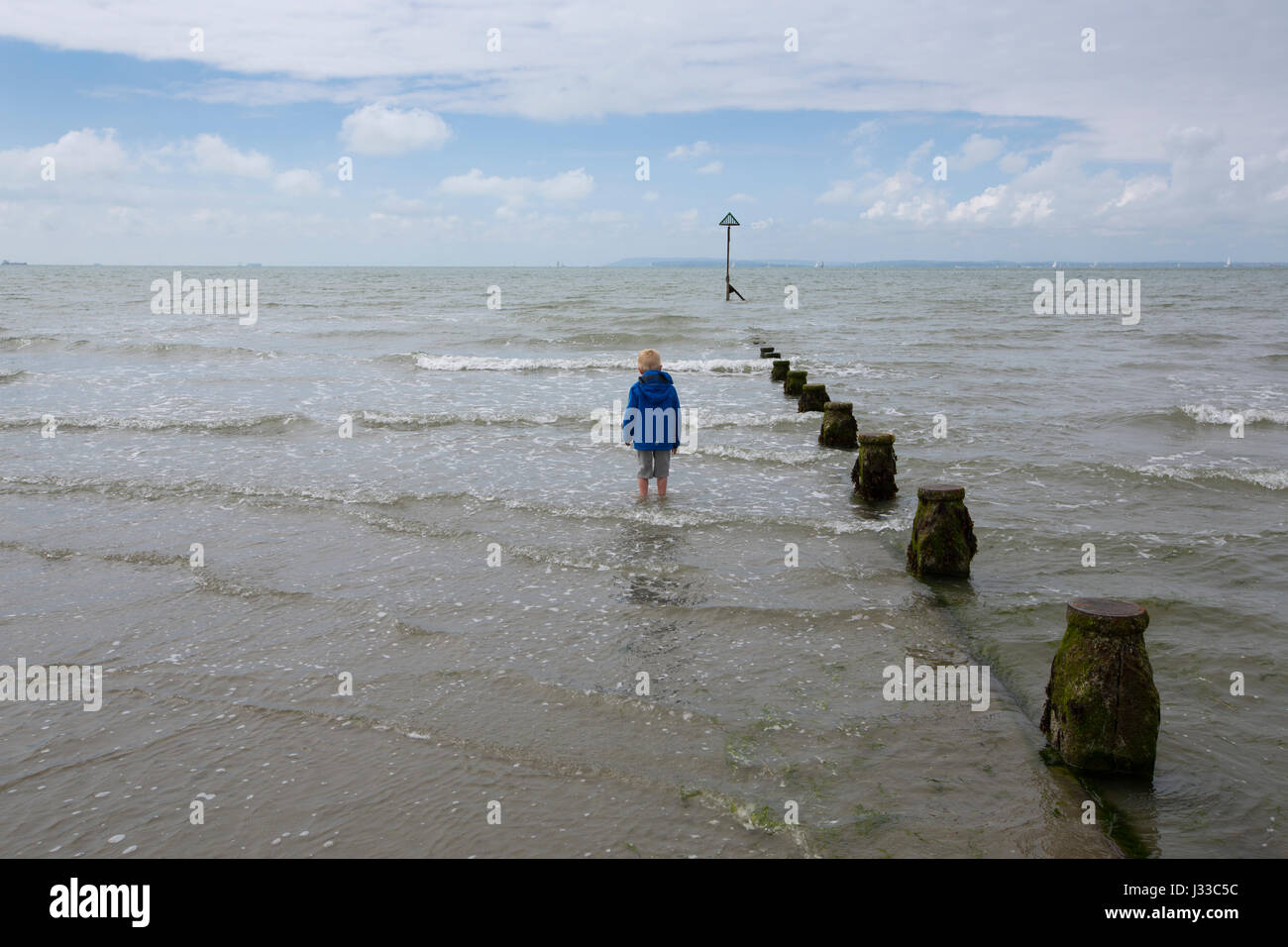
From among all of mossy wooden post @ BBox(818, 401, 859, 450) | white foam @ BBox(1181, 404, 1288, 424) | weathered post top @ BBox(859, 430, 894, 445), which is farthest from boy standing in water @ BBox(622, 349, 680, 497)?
white foam @ BBox(1181, 404, 1288, 424)

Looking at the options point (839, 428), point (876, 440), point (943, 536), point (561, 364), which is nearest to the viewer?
point (943, 536)

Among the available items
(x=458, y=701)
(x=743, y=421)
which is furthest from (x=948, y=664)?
(x=743, y=421)

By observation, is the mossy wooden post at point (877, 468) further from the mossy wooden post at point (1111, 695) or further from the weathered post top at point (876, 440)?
the mossy wooden post at point (1111, 695)

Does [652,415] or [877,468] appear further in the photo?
[877,468]

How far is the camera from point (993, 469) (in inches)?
502

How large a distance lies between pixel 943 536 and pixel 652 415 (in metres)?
3.74

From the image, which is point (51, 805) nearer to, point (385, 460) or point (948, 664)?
point (948, 664)

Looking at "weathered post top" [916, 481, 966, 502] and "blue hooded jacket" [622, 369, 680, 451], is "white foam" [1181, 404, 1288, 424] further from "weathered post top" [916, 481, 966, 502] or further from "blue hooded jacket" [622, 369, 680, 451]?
"blue hooded jacket" [622, 369, 680, 451]

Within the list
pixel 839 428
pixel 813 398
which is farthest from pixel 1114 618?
pixel 813 398

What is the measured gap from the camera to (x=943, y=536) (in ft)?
26.7

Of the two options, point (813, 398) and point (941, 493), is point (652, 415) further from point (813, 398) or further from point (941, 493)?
point (813, 398)

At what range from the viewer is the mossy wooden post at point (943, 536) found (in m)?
8.16

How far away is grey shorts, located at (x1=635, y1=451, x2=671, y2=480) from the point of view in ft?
36.0
